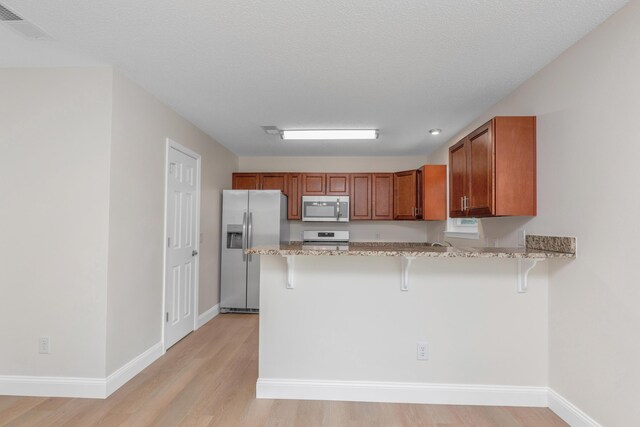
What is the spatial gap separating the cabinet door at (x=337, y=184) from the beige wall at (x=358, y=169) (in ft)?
0.89

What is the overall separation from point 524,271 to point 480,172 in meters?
0.80

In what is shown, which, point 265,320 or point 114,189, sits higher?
point 114,189

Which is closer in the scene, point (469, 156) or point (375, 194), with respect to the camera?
point (469, 156)

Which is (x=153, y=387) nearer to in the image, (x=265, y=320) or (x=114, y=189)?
(x=265, y=320)

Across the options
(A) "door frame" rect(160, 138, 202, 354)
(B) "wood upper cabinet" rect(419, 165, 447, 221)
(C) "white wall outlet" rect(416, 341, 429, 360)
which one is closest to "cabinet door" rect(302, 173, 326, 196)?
(B) "wood upper cabinet" rect(419, 165, 447, 221)

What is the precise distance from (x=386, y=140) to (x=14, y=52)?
3698 millimetres

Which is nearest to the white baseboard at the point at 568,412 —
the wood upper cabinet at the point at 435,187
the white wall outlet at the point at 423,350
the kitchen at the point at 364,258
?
the kitchen at the point at 364,258

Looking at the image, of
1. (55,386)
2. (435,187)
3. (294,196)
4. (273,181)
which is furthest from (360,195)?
(55,386)

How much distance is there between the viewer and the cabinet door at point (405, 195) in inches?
207

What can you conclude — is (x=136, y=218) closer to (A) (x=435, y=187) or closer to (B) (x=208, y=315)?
(B) (x=208, y=315)

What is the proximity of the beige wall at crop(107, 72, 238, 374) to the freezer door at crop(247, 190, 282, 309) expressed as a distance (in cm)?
141

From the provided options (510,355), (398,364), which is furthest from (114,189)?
(510,355)

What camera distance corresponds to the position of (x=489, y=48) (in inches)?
91.7

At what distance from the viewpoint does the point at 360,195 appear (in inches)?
224
